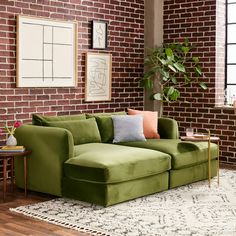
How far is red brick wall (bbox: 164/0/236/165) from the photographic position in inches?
286

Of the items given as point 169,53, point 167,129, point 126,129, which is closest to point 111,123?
point 126,129

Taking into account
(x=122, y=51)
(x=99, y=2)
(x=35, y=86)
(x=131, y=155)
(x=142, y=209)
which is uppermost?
(x=99, y=2)

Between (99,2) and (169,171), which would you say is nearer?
(169,171)

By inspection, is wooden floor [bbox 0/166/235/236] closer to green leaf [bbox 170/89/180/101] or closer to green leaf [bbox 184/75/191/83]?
green leaf [bbox 170/89/180/101]

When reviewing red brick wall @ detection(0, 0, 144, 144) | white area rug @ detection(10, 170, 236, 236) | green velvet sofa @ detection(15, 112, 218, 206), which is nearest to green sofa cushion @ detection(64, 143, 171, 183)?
A: green velvet sofa @ detection(15, 112, 218, 206)

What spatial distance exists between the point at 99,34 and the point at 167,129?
5.26ft

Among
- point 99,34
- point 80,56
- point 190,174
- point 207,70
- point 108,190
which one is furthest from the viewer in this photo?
point 207,70

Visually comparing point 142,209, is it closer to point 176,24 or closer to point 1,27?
point 1,27

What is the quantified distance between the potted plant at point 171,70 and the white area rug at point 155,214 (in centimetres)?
A: 218

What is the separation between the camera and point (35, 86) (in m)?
6.11

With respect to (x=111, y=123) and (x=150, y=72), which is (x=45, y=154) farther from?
(x=150, y=72)

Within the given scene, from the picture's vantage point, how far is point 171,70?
25.4ft

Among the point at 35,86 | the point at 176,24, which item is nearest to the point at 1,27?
the point at 35,86

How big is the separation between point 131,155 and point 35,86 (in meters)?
1.64
